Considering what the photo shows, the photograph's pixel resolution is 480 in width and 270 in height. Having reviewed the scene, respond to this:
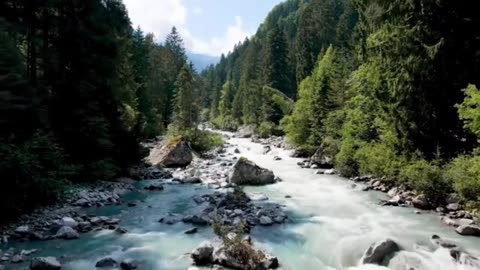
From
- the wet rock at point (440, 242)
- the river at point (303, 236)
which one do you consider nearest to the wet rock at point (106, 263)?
the river at point (303, 236)

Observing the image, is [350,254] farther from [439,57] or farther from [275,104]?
[275,104]

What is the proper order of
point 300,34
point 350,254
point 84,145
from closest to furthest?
point 350,254 → point 84,145 → point 300,34

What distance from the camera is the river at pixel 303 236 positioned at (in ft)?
39.0

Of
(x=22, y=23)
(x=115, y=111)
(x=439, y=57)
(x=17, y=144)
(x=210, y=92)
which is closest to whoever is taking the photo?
(x=17, y=144)

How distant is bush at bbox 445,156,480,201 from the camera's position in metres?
14.6

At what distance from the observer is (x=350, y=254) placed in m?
12.4

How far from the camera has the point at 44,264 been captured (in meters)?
10.9

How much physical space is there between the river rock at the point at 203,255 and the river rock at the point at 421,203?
395 inches

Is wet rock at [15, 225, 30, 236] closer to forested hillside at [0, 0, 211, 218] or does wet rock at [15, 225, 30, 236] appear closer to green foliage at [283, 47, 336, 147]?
forested hillside at [0, 0, 211, 218]

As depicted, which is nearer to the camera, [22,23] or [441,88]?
[441,88]

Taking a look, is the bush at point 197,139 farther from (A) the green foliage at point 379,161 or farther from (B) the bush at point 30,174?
(B) the bush at point 30,174

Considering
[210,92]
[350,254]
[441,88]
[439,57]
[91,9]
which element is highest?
[210,92]

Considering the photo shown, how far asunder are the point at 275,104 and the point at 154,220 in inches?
1436

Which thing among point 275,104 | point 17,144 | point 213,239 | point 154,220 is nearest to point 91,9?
point 17,144
